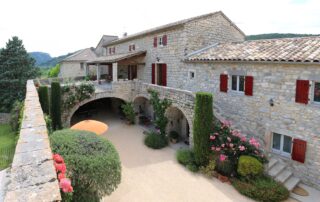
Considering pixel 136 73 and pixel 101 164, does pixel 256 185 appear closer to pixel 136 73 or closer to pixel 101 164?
pixel 101 164

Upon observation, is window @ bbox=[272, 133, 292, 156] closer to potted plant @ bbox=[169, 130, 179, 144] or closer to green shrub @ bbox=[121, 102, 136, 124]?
potted plant @ bbox=[169, 130, 179, 144]

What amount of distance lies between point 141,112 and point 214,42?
30.6 ft

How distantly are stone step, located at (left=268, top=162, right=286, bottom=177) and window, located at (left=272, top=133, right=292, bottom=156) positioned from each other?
621 millimetres

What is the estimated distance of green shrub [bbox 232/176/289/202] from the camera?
9625mm

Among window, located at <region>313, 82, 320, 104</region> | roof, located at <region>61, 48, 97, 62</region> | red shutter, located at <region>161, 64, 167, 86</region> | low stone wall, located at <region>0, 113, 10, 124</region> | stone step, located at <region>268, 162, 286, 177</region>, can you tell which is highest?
roof, located at <region>61, 48, 97, 62</region>

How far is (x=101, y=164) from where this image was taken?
6457 millimetres

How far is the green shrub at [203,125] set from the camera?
38.7ft

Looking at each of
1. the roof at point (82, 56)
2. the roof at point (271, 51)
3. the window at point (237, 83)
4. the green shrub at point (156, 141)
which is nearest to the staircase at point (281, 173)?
the window at point (237, 83)

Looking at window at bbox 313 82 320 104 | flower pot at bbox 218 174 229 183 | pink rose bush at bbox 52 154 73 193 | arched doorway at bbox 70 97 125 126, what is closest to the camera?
pink rose bush at bbox 52 154 73 193

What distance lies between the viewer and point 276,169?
36.9 feet

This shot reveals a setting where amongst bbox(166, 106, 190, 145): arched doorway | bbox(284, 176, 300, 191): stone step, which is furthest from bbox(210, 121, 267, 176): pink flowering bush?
bbox(166, 106, 190, 145): arched doorway

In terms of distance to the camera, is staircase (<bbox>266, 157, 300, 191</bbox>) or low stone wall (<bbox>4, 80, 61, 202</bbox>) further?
staircase (<bbox>266, 157, 300, 191</bbox>)

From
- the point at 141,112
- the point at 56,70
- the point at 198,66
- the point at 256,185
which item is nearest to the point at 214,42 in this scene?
the point at 198,66

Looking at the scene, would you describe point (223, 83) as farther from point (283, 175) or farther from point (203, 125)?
point (283, 175)
